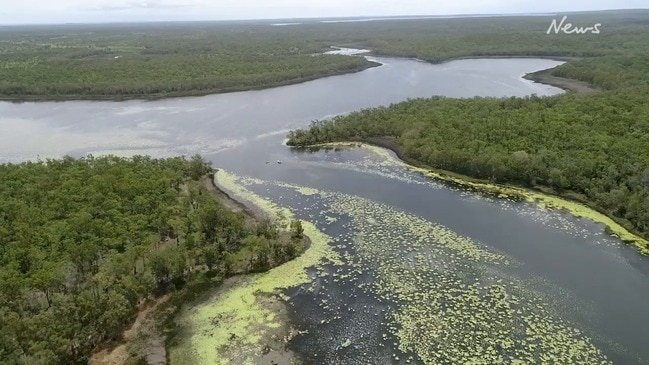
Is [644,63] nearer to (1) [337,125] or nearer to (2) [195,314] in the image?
(1) [337,125]

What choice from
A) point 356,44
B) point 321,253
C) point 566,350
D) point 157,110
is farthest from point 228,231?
point 356,44

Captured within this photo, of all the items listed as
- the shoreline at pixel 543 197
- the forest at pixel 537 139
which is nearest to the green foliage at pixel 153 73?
the forest at pixel 537 139

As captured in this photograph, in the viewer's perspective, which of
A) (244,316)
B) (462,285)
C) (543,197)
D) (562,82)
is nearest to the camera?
(244,316)

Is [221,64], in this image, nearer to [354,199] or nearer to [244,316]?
[354,199]

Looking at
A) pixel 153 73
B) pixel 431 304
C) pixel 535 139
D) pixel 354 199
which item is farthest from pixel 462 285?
pixel 153 73

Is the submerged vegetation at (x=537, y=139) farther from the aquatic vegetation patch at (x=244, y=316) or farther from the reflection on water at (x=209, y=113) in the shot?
the aquatic vegetation patch at (x=244, y=316)

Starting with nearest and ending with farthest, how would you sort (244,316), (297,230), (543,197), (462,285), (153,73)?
(244,316)
(462,285)
(297,230)
(543,197)
(153,73)
